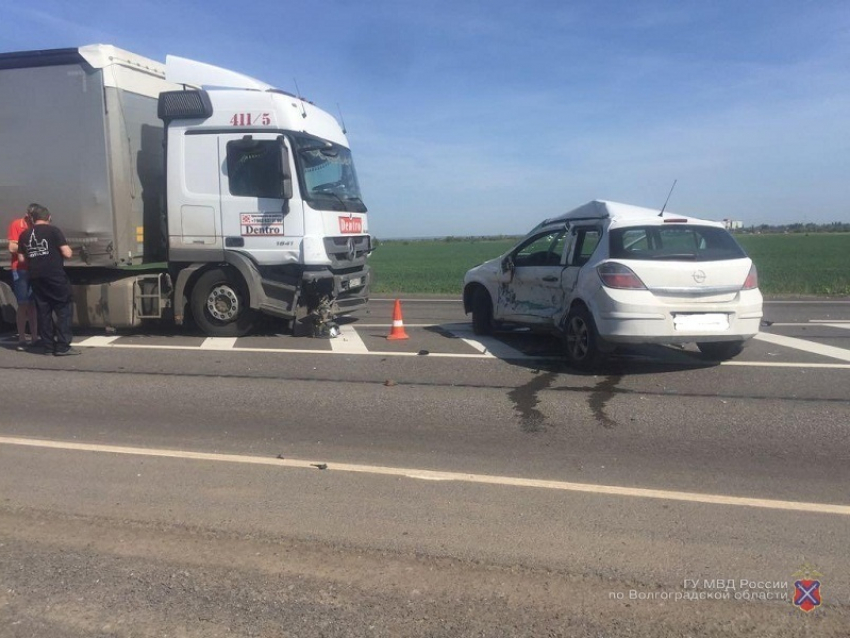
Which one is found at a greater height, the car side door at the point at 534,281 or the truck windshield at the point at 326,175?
the truck windshield at the point at 326,175

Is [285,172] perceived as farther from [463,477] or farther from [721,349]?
[463,477]

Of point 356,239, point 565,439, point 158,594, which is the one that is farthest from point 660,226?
point 158,594

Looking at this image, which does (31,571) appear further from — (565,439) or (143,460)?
(565,439)

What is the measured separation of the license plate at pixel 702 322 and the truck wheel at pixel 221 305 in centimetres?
588

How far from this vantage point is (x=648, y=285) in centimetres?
821

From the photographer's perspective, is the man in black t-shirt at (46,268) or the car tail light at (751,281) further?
the man in black t-shirt at (46,268)

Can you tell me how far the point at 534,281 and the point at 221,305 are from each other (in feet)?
14.4

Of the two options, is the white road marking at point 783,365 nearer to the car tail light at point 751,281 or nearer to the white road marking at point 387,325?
the car tail light at point 751,281

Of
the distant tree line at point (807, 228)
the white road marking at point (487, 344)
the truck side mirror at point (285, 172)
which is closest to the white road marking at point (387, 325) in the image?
the white road marking at point (487, 344)

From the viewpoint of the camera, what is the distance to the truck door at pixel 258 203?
34.7 ft

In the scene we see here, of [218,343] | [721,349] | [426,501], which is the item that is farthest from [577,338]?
[218,343]

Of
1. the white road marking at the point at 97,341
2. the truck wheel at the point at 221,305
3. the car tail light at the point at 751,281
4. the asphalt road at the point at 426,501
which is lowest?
the asphalt road at the point at 426,501

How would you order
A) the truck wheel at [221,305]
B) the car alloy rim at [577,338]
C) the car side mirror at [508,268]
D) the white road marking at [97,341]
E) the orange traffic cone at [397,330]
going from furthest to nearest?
the orange traffic cone at [397,330]
the truck wheel at [221,305]
the white road marking at [97,341]
the car side mirror at [508,268]
the car alloy rim at [577,338]

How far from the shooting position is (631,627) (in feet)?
11.0
